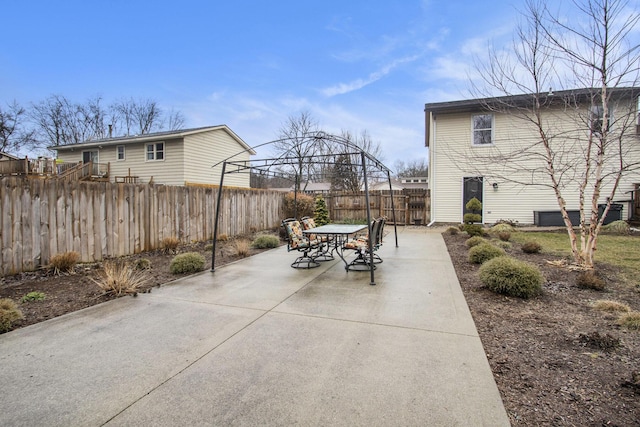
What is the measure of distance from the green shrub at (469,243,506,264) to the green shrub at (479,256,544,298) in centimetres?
171

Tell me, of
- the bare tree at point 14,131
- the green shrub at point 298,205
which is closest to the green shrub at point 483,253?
the green shrub at point 298,205

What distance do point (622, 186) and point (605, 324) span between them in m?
12.5

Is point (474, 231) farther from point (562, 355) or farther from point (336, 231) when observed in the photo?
point (562, 355)

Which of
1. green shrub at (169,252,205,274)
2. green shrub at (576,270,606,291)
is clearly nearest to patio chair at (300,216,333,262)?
green shrub at (169,252,205,274)

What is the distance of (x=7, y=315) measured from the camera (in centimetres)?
336

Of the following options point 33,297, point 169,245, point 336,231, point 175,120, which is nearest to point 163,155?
point 169,245

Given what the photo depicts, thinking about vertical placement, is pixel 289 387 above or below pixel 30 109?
below

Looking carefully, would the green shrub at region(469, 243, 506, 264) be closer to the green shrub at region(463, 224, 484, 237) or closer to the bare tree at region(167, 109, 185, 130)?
the green shrub at region(463, 224, 484, 237)

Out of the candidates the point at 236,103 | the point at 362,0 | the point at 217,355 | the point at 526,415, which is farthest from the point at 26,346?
the point at 236,103

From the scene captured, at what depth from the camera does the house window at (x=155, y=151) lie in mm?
17323

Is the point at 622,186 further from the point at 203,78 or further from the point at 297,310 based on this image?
the point at 203,78

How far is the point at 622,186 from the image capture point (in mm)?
12078

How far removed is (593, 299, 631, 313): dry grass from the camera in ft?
11.9

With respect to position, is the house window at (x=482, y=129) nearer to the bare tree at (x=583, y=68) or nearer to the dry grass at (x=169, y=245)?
the bare tree at (x=583, y=68)
